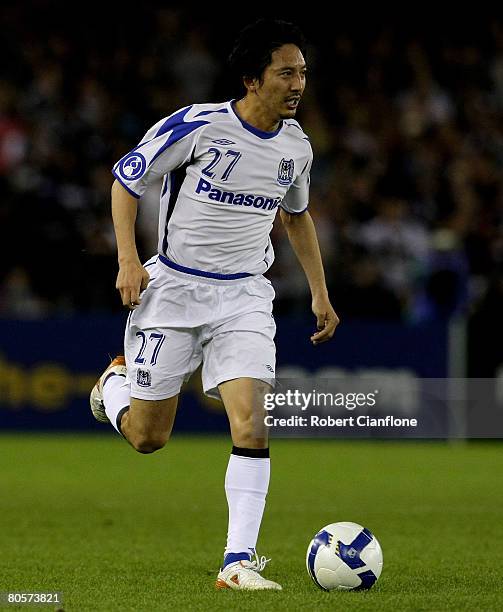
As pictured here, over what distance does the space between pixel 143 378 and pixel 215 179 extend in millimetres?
958

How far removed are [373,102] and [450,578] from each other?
12.9m

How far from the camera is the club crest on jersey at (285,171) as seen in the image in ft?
20.8

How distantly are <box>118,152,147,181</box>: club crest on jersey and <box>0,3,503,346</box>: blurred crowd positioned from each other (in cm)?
818

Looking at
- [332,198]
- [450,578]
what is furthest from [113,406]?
[332,198]

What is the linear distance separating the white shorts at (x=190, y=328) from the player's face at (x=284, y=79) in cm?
82

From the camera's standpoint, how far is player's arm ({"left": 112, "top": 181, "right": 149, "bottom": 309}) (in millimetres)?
5934

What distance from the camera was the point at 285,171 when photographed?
20.9ft

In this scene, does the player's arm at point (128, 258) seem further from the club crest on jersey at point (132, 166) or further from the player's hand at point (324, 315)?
the player's hand at point (324, 315)

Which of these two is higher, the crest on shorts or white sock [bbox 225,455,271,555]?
the crest on shorts

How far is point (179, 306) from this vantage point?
6.35 meters

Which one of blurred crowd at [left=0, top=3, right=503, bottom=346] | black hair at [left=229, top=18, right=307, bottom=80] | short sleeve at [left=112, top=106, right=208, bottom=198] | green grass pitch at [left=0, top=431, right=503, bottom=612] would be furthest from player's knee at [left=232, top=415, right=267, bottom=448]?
blurred crowd at [left=0, top=3, right=503, bottom=346]

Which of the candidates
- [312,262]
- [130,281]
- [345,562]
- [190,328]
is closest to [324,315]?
[312,262]

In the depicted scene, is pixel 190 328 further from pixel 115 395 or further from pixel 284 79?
pixel 284 79

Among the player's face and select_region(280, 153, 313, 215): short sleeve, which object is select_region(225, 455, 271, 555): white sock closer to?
select_region(280, 153, 313, 215): short sleeve
